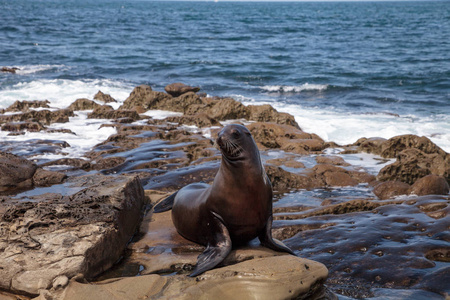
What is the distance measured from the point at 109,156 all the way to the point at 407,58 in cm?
2521

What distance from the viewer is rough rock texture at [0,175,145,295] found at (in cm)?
391

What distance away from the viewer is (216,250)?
4270mm

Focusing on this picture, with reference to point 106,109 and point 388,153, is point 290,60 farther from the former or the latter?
point 388,153

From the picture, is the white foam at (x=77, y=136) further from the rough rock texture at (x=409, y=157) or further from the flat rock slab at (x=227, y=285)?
the flat rock slab at (x=227, y=285)

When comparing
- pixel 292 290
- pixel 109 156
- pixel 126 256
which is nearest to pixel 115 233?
pixel 126 256

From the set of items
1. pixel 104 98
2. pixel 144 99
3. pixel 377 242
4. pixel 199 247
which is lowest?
pixel 104 98

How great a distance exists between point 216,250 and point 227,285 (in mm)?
559

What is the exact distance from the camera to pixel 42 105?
1625 cm

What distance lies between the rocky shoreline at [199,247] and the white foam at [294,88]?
41.0ft

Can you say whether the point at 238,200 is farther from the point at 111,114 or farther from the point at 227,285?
the point at 111,114

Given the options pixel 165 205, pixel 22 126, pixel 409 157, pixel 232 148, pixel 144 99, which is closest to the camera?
pixel 232 148

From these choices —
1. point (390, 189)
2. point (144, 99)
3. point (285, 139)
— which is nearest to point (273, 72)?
point (144, 99)

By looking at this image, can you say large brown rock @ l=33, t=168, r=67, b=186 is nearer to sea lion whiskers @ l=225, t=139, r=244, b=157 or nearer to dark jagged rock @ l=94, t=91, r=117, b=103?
sea lion whiskers @ l=225, t=139, r=244, b=157

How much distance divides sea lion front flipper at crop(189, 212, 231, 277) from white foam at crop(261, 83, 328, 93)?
18.9m
